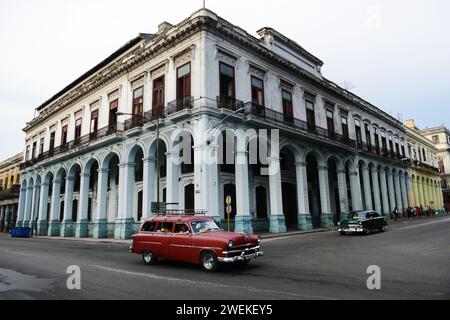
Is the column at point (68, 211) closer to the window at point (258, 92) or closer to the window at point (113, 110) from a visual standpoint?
the window at point (113, 110)

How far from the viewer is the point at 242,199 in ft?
62.7

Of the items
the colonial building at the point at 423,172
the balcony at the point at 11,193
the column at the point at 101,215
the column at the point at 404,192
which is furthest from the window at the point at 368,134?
the balcony at the point at 11,193

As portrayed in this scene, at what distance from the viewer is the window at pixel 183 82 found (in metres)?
20.1

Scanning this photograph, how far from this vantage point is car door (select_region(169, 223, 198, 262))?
Result: 9250mm

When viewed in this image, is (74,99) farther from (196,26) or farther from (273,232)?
(273,232)

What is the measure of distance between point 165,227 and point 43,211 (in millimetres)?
29148

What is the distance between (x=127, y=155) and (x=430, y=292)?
20.5m

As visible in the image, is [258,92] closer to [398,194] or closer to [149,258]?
[149,258]

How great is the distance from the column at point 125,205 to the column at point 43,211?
51.0ft

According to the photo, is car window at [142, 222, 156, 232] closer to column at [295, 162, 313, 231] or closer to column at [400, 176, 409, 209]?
column at [295, 162, 313, 231]

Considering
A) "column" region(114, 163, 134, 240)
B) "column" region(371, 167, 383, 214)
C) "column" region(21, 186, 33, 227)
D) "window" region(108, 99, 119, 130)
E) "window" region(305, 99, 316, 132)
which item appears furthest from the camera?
"column" region(21, 186, 33, 227)

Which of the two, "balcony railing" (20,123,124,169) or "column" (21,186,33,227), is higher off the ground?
"balcony railing" (20,123,124,169)

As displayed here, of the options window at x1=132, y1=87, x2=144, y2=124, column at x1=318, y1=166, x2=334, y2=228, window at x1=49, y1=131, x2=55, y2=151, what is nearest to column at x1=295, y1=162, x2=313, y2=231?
column at x1=318, y1=166, x2=334, y2=228

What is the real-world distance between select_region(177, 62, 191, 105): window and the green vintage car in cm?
1246
